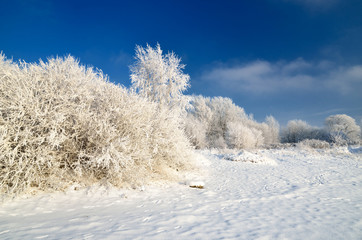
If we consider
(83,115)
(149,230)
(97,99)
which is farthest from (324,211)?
(97,99)

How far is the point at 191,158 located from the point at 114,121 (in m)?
3.91

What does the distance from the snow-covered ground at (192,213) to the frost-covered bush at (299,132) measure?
2714 centimetres

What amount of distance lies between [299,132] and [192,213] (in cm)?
3237

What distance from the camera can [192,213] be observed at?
3.86 metres

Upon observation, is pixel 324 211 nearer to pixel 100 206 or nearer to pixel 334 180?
pixel 334 180

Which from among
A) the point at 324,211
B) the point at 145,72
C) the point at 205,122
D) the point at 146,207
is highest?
the point at 145,72

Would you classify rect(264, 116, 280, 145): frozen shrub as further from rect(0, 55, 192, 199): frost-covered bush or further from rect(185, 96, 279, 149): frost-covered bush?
rect(0, 55, 192, 199): frost-covered bush

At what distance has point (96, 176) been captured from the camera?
546 cm

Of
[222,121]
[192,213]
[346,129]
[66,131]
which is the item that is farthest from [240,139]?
[346,129]

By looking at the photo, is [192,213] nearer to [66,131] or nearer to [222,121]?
[66,131]

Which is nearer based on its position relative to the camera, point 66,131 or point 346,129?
point 66,131

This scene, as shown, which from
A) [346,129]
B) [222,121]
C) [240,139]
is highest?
[222,121]

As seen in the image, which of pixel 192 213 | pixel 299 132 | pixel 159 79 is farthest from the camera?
pixel 299 132

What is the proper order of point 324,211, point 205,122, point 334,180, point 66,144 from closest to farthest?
point 324,211 < point 66,144 < point 334,180 < point 205,122
